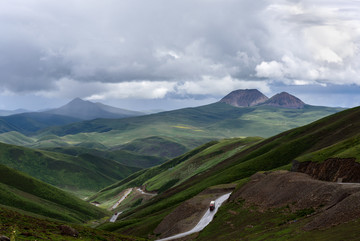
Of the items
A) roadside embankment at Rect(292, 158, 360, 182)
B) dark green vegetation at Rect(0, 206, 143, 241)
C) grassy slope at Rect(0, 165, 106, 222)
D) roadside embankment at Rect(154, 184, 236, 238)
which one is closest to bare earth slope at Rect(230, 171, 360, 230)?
roadside embankment at Rect(292, 158, 360, 182)

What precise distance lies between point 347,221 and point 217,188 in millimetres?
64634

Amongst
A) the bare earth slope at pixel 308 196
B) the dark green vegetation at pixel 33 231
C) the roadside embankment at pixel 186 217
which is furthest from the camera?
the roadside embankment at pixel 186 217

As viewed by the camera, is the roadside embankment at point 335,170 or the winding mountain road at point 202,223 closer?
the roadside embankment at point 335,170

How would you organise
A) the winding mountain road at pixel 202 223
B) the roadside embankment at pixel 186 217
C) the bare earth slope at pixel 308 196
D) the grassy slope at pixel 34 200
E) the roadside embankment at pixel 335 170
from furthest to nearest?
the grassy slope at pixel 34 200
the roadside embankment at pixel 186 217
the winding mountain road at pixel 202 223
the roadside embankment at pixel 335 170
the bare earth slope at pixel 308 196

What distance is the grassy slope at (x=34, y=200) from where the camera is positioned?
158 meters

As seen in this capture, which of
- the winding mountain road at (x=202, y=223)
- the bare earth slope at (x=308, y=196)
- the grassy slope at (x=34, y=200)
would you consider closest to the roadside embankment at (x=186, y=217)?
the winding mountain road at (x=202, y=223)

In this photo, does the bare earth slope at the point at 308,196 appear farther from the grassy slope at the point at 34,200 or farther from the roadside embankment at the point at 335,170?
the grassy slope at the point at 34,200

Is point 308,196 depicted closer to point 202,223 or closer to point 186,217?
point 202,223

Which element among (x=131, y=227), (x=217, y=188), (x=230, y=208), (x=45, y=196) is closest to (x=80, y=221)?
(x=45, y=196)

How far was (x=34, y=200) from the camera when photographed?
561ft

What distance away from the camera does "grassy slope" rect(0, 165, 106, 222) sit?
15788 centimetres

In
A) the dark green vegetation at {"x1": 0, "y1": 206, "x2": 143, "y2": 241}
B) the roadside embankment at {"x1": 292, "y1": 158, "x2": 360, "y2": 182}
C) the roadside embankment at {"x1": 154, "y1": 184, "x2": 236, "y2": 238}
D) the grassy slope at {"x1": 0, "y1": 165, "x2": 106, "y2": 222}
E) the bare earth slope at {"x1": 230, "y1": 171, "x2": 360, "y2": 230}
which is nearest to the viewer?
the bare earth slope at {"x1": 230, "y1": 171, "x2": 360, "y2": 230}

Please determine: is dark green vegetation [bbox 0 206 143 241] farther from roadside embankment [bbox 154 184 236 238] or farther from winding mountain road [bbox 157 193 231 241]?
winding mountain road [bbox 157 193 231 241]


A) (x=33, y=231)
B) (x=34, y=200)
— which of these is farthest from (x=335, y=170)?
(x=34, y=200)
